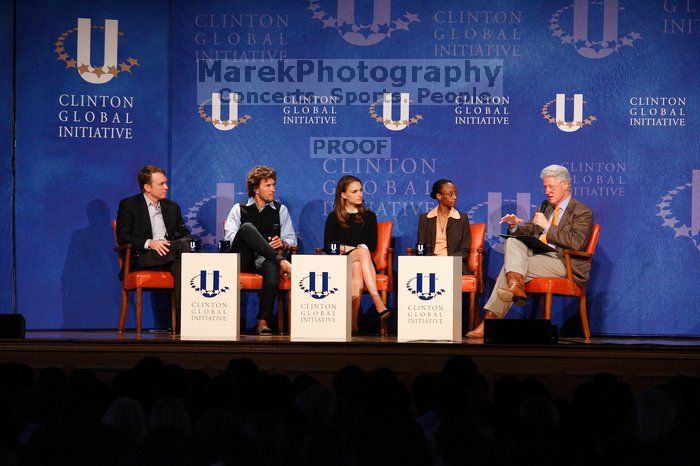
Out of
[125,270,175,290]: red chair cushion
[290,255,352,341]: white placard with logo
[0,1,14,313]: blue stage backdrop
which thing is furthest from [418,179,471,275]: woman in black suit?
[0,1,14,313]: blue stage backdrop

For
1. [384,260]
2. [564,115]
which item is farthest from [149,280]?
[564,115]

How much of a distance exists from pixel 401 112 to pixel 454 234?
117 cm

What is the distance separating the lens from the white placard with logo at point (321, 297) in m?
5.64

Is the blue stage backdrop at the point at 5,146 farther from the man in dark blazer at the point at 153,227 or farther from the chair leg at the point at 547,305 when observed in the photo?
the chair leg at the point at 547,305

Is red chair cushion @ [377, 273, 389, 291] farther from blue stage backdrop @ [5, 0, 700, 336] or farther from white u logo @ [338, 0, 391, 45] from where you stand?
white u logo @ [338, 0, 391, 45]

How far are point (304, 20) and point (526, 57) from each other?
70.7 inches

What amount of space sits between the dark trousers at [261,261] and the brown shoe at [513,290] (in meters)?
1.56

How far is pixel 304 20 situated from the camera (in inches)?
289

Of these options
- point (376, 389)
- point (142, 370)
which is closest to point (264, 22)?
point (142, 370)

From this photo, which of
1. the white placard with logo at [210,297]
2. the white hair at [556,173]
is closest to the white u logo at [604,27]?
the white hair at [556,173]

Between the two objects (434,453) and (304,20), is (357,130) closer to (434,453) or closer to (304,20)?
(304,20)

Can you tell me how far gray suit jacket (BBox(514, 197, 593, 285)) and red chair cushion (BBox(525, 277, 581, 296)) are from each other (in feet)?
0.41

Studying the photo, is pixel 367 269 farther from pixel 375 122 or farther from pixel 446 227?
pixel 375 122

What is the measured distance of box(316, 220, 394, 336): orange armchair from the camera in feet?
21.5
